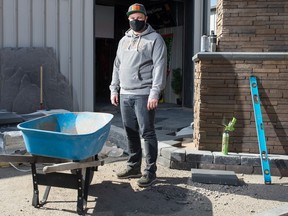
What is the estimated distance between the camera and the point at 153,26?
49.6 ft

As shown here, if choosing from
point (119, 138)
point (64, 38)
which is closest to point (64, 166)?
point (119, 138)

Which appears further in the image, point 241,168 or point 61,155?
point 241,168

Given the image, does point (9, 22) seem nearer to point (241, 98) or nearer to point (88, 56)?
point (88, 56)

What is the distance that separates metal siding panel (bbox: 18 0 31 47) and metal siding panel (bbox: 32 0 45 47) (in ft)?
0.40

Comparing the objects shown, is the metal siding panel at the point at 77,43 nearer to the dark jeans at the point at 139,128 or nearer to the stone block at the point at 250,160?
the dark jeans at the point at 139,128

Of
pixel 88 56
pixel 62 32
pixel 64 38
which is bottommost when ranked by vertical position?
pixel 88 56

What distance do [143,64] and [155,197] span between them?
1.59 m

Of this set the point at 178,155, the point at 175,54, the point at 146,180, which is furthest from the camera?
the point at 175,54

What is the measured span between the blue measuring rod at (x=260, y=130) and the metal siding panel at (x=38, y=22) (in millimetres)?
6054

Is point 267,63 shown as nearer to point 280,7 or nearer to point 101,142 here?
point 280,7

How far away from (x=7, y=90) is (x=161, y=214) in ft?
20.9

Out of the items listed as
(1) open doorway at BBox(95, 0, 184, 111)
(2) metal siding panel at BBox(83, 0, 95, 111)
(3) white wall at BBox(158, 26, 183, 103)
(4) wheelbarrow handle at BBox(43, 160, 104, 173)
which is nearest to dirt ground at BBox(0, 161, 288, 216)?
(4) wheelbarrow handle at BBox(43, 160, 104, 173)

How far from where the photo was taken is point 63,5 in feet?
32.0

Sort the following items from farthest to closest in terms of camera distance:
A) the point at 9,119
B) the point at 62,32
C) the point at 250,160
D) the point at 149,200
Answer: the point at 62,32 < the point at 9,119 < the point at 250,160 < the point at 149,200
